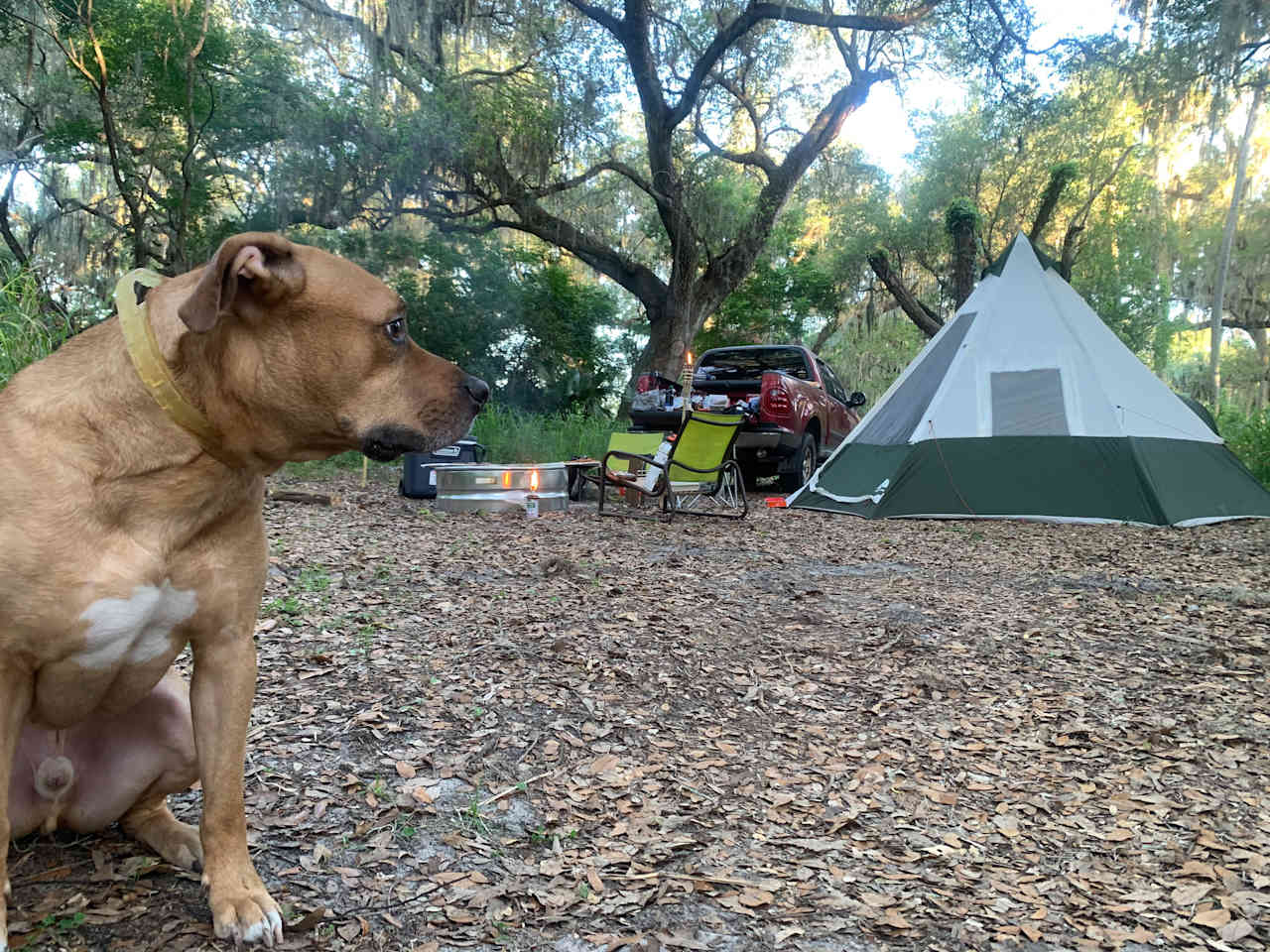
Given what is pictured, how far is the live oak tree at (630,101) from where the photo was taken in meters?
11.9

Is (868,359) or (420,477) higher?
(868,359)

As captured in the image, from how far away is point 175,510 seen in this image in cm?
149

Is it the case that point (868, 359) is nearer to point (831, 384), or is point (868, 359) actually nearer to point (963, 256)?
point (963, 256)

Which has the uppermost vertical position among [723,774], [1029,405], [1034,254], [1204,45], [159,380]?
[1204,45]

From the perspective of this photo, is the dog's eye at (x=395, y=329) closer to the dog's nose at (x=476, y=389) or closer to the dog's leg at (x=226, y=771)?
the dog's nose at (x=476, y=389)

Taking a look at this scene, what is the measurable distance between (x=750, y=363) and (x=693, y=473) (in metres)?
3.02

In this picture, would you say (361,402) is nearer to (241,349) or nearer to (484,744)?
(241,349)

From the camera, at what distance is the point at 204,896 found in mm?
1688

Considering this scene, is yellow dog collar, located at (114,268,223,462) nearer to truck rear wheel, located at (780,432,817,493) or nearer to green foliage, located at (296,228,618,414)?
truck rear wheel, located at (780,432,817,493)

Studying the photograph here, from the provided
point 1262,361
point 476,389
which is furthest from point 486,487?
point 1262,361

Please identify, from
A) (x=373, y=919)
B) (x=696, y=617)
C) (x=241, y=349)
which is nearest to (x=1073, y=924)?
(x=373, y=919)

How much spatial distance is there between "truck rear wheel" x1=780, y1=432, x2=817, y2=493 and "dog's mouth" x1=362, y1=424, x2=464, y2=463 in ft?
28.4

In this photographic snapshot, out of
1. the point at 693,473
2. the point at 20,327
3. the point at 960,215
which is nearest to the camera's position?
the point at 20,327

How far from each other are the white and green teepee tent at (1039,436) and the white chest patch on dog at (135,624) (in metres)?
7.63
